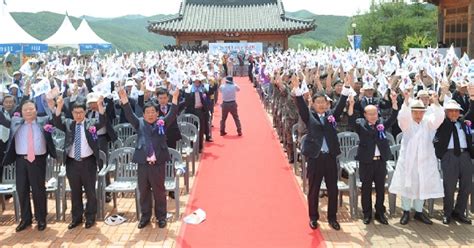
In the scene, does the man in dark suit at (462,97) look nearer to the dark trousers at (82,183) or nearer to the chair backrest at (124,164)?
the chair backrest at (124,164)

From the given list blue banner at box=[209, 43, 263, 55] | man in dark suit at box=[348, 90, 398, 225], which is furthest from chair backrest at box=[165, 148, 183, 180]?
blue banner at box=[209, 43, 263, 55]

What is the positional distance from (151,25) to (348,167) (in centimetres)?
3094

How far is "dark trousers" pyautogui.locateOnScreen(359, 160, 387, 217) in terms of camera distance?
6594 mm

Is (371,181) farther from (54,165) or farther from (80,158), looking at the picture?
(54,165)

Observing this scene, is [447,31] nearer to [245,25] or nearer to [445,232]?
[445,232]

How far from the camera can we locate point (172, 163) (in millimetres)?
7328

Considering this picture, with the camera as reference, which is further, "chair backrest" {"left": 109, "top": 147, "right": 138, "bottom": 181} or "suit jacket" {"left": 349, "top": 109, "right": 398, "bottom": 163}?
"chair backrest" {"left": 109, "top": 147, "right": 138, "bottom": 181}

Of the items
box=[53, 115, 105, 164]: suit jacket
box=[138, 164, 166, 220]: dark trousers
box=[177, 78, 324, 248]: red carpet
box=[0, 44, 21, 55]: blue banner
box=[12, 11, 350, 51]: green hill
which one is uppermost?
box=[12, 11, 350, 51]: green hill

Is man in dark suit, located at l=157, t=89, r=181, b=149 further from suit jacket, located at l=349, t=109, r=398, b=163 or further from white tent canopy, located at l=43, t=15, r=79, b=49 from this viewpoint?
white tent canopy, located at l=43, t=15, r=79, b=49

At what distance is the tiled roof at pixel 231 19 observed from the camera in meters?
36.0

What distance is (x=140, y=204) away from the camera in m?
6.73

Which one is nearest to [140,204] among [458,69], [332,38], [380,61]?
[458,69]

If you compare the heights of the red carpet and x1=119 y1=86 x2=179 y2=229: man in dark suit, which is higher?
x1=119 y1=86 x2=179 y2=229: man in dark suit

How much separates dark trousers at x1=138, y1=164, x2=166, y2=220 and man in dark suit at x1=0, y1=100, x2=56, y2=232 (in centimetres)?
126
